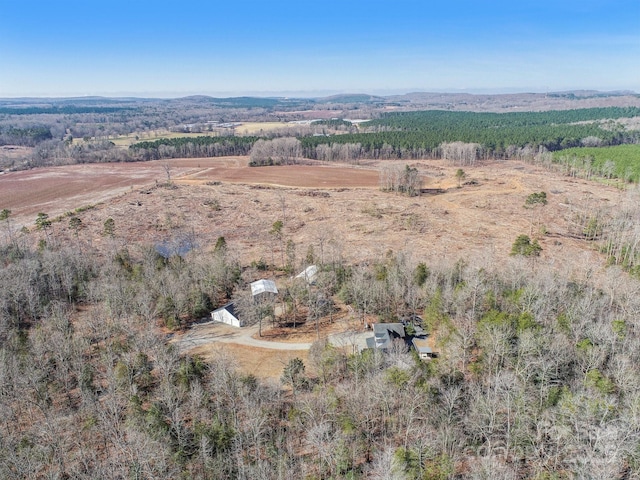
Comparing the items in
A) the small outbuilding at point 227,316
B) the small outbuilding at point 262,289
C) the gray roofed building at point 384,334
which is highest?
the small outbuilding at point 262,289

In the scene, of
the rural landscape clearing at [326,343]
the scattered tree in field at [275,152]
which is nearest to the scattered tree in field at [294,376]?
the rural landscape clearing at [326,343]

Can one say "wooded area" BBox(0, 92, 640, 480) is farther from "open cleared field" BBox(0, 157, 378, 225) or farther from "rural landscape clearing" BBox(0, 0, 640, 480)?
"open cleared field" BBox(0, 157, 378, 225)

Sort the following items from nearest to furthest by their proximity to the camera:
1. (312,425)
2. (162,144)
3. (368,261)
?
(312,425)
(368,261)
(162,144)

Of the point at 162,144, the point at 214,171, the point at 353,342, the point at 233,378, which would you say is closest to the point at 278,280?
the point at 353,342

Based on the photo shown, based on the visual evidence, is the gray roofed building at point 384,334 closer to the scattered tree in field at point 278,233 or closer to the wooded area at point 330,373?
the wooded area at point 330,373

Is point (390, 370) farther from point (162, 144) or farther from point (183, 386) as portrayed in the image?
point (162, 144)

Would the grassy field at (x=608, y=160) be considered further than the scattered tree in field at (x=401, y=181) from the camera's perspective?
Yes

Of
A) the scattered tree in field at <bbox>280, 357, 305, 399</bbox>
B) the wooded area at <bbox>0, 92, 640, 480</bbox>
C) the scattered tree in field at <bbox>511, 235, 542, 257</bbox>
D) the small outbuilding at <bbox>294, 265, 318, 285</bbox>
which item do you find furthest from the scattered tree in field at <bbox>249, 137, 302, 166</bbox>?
the scattered tree in field at <bbox>280, 357, 305, 399</bbox>

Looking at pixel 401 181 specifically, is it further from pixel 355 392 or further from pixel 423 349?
pixel 355 392

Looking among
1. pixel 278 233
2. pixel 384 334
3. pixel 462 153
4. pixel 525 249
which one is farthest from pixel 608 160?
pixel 384 334
